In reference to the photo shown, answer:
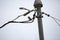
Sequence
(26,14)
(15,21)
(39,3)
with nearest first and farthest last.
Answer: (15,21) < (26,14) < (39,3)

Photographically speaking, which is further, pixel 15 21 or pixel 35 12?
pixel 35 12

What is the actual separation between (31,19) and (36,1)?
0.76 metres

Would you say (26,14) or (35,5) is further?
(35,5)

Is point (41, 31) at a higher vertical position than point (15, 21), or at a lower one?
lower

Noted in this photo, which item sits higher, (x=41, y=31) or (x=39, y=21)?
(x=39, y=21)

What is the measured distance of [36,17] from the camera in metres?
3.55

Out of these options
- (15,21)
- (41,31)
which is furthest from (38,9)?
(15,21)

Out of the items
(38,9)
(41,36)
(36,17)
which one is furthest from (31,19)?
(41,36)

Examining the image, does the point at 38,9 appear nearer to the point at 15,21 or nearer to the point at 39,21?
the point at 39,21

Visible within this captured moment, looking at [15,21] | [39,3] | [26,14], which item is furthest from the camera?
[39,3]

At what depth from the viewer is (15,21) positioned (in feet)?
10.0

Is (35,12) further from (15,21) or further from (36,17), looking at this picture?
(15,21)

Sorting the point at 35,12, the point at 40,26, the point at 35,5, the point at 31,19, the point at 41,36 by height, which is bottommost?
the point at 41,36

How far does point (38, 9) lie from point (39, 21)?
19.4 inches
